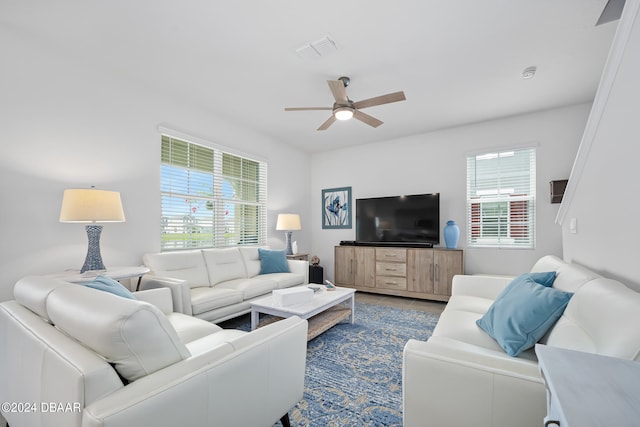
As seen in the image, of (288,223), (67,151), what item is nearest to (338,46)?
(67,151)

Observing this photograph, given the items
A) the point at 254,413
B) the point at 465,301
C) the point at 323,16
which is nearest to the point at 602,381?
the point at 254,413

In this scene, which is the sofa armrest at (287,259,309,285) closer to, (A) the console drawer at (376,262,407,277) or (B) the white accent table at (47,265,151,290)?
(A) the console drawer at (376,262,407,277)

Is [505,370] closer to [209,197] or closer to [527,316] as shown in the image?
[527,316]

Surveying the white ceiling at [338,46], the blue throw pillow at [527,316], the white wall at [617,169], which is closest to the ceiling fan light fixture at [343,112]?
the white ceiling at [338,46]

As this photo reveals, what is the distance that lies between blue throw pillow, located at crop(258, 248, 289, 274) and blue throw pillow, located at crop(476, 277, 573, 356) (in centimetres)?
287

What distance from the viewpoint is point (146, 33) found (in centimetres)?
222

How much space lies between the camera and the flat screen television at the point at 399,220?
4262 millimetres

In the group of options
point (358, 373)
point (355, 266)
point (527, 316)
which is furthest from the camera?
point (355, 266)

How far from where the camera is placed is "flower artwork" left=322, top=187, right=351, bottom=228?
5309 mm

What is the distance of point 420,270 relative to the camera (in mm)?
4105

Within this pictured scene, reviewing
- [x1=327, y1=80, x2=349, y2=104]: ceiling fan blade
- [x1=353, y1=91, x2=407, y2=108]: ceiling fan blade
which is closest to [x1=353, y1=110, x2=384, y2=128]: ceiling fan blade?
[x1=353, y1=91, x2=407, y2=108]: ceiling fan blade

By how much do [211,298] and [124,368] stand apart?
6.28ft

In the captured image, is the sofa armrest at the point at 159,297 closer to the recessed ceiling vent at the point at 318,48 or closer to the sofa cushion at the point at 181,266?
the sofa cushion at the point at 181,266

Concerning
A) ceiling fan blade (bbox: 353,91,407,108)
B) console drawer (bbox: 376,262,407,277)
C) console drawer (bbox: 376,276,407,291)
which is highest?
ceiling fan blade (bbox: 353,91,407,108)
